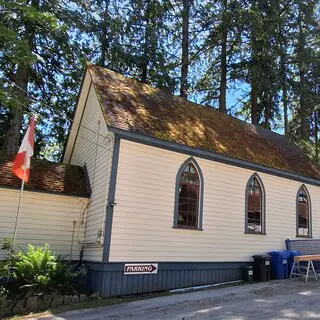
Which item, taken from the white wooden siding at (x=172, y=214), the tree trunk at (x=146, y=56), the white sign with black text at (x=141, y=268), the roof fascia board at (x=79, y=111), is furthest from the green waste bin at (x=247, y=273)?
the tree trunk at (x=146, y=56)

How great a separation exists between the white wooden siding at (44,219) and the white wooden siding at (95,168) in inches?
19.9

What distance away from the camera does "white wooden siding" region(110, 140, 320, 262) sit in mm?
11375

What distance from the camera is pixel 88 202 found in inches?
515

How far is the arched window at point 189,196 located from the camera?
12.7 m

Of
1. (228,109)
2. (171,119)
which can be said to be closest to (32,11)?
(171,119)

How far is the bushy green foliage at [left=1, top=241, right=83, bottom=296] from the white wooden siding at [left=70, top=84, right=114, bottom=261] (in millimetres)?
1109

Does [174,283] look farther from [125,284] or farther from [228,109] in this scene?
[228,109]

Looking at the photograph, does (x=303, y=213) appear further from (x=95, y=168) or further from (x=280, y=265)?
(x=95, y=168)

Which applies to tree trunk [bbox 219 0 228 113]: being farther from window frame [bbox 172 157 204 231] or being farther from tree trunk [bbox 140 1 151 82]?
window frame [bbox 172 157 204 231]

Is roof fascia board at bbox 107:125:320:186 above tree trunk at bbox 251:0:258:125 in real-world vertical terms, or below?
below

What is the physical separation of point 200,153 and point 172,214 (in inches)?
93.4

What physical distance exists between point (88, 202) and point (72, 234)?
1179 millimetres

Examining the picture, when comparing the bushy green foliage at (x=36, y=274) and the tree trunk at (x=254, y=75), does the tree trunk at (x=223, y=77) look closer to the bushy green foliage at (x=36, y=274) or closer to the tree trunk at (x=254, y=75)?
the tree trunk at (x=254, y=75)

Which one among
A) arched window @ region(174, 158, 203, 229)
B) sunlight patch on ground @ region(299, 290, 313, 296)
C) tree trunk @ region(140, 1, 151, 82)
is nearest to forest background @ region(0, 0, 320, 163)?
tree trunk @ region(140, 1, 151, 82)
